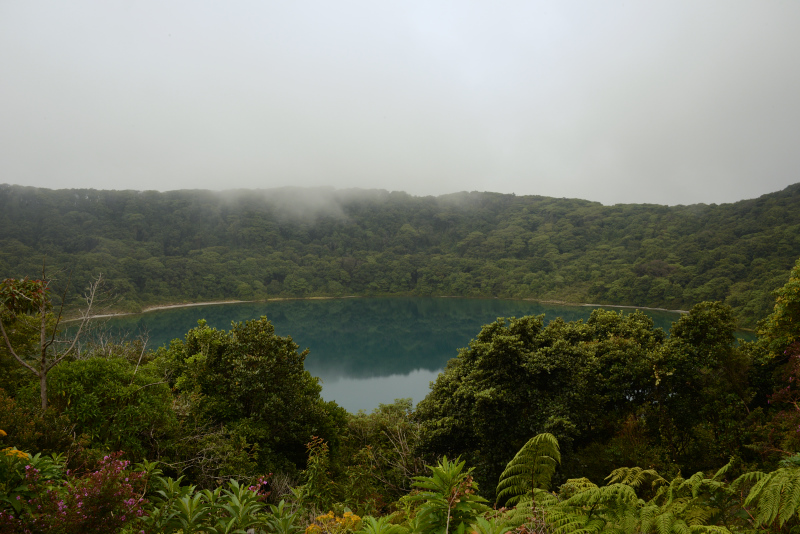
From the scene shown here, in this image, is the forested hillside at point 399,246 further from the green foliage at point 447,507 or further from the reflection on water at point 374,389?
the green foliage at point 447,507

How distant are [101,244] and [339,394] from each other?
88.1 m

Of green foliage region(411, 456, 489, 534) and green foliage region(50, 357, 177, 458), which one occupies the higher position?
green foliage region(411, 456, 489, 534)

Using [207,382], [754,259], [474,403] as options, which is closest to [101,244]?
[207,382]

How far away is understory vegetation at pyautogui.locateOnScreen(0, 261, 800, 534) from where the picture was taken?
3066 mm

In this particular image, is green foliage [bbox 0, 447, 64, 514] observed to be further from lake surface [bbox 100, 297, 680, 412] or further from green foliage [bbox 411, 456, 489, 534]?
lake surface [bbox 100, 297, 680, 412]

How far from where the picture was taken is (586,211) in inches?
4668

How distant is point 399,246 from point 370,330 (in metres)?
67.5

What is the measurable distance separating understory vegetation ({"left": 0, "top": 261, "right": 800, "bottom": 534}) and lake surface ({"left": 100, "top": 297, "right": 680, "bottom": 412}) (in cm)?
1236

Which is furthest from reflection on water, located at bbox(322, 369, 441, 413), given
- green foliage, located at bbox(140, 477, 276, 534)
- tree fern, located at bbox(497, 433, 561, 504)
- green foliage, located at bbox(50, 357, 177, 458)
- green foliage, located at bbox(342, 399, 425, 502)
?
green foliage, located at bbox(140, 477, 276, 534)

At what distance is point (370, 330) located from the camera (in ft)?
200

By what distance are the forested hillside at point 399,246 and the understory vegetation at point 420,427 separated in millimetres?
50795

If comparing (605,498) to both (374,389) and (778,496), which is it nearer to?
(778,496)

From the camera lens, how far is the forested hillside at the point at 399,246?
226 feet

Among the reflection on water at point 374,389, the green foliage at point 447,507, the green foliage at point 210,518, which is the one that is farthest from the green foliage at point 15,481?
the reflection on water at point 374,389
